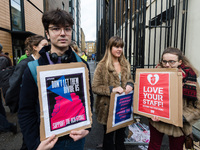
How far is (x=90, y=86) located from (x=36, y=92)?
565 mm

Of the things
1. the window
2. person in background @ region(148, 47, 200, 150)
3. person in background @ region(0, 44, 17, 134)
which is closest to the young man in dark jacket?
person in background @ region(148, 47, 200, 150)

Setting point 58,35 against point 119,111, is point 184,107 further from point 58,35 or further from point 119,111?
point 58,35

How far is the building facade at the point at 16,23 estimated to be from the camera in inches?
311

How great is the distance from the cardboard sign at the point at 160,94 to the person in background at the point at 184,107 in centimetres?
13

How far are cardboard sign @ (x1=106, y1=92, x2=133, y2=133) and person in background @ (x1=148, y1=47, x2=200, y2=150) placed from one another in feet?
1.24

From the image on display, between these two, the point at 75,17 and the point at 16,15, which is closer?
the point at 16,15

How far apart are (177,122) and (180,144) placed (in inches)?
17.5

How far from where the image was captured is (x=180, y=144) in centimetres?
163

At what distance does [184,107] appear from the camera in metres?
1.55

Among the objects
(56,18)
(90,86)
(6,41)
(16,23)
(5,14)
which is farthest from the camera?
(16,23)

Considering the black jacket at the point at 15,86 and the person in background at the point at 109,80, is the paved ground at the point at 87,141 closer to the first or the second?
the person in background at the point at 109,80

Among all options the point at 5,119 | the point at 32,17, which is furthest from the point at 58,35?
the point at 32,17

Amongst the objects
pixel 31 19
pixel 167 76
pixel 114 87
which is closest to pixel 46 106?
pixel 114 87

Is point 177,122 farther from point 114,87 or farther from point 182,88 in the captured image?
point 114,87
